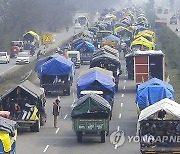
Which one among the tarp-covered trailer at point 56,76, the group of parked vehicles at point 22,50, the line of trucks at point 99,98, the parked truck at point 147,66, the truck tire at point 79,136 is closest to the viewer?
the line of trucks at point 99,98

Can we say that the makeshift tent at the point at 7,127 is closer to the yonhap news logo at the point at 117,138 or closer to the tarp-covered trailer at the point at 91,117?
the tarp-covered trailer at the point at 91,117

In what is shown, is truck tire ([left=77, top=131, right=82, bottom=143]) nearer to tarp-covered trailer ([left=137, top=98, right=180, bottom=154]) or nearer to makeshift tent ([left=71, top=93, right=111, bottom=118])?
makeshift tent ([left=71, top=93, right=111, bottom=118])

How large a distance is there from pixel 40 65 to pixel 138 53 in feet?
21.3

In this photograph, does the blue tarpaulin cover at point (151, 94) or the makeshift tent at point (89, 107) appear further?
the blue tarpaulin cover at point (151, 94)

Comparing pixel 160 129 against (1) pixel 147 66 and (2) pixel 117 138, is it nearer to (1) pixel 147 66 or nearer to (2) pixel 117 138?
(2) pixel 117 138

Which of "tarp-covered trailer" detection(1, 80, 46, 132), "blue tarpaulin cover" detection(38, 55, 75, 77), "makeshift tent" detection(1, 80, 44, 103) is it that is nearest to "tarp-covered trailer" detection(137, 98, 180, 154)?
"tarp-covered trailer" detection(1, 80, 46, 132)

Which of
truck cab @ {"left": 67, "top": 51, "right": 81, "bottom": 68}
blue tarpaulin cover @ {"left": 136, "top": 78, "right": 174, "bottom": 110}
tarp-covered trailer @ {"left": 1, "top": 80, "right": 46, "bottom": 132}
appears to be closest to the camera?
blue tarpaulin cover @ {"left": 136, "top": 78, "right": 174, "bottom": 110}

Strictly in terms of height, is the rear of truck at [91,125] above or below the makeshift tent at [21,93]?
below

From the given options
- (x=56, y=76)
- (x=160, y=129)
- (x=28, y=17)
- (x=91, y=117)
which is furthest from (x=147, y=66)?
(x=28, y=17)

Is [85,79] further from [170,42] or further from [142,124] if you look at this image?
[170,42]

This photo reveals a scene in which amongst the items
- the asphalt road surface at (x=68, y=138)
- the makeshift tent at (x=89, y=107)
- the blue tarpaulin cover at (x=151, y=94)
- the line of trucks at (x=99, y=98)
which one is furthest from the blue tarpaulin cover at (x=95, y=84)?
the makeshift tent at (x=89, y=107)

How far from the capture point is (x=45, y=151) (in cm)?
2788

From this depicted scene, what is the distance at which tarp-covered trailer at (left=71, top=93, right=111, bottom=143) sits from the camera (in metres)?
28.6

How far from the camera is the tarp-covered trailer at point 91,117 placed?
28.6 meters
